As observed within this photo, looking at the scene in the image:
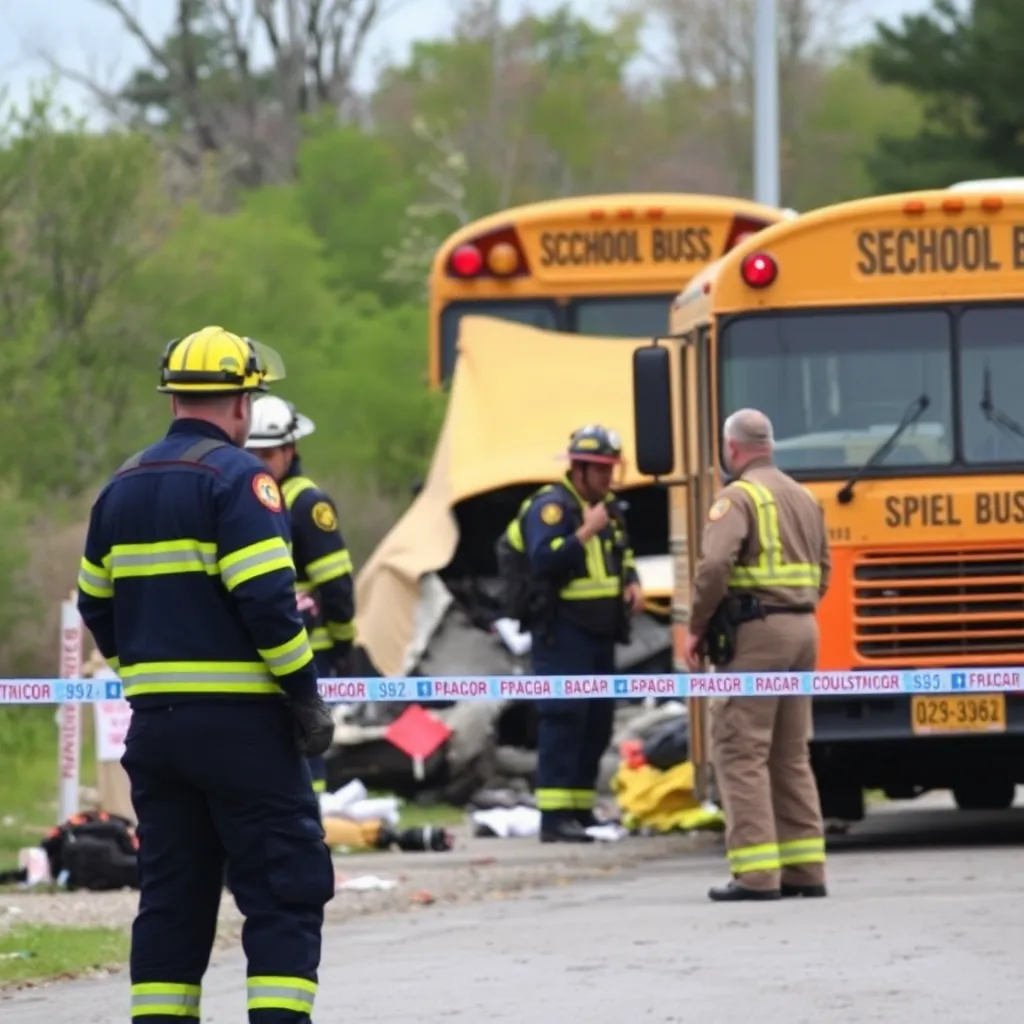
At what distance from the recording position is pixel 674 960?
30.3ft

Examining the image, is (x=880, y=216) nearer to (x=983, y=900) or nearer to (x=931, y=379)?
(x=931, y=379)

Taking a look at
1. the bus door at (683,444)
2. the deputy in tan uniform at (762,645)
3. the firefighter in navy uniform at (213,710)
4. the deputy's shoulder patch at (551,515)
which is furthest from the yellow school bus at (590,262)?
the firefighter in navy uniform at (213,710)

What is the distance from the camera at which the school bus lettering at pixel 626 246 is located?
17.5 meters

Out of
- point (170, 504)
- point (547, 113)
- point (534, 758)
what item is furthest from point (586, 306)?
point (547, 113)

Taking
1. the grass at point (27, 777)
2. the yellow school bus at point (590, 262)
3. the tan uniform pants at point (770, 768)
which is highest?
the yellow school bus at point (590, 262)

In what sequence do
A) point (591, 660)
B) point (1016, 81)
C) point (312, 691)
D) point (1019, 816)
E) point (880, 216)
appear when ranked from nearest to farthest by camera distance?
1. point (312, 691)
2. point (880, 216)
3. point (591, 660)
4. point (1019, 816)
5. point (1016, 81)

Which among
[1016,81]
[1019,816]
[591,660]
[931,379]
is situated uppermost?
[1016,81]

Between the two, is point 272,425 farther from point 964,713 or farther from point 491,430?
point 491,430

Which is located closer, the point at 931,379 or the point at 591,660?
the point at 931,379

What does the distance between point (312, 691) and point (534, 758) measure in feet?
31.1

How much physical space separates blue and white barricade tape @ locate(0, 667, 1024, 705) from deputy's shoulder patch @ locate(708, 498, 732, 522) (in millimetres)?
592

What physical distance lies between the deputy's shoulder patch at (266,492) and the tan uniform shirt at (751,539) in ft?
13.1

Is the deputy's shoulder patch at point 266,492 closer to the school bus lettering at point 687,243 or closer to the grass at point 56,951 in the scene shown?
the grass at point 56,951

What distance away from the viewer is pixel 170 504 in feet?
23.3
